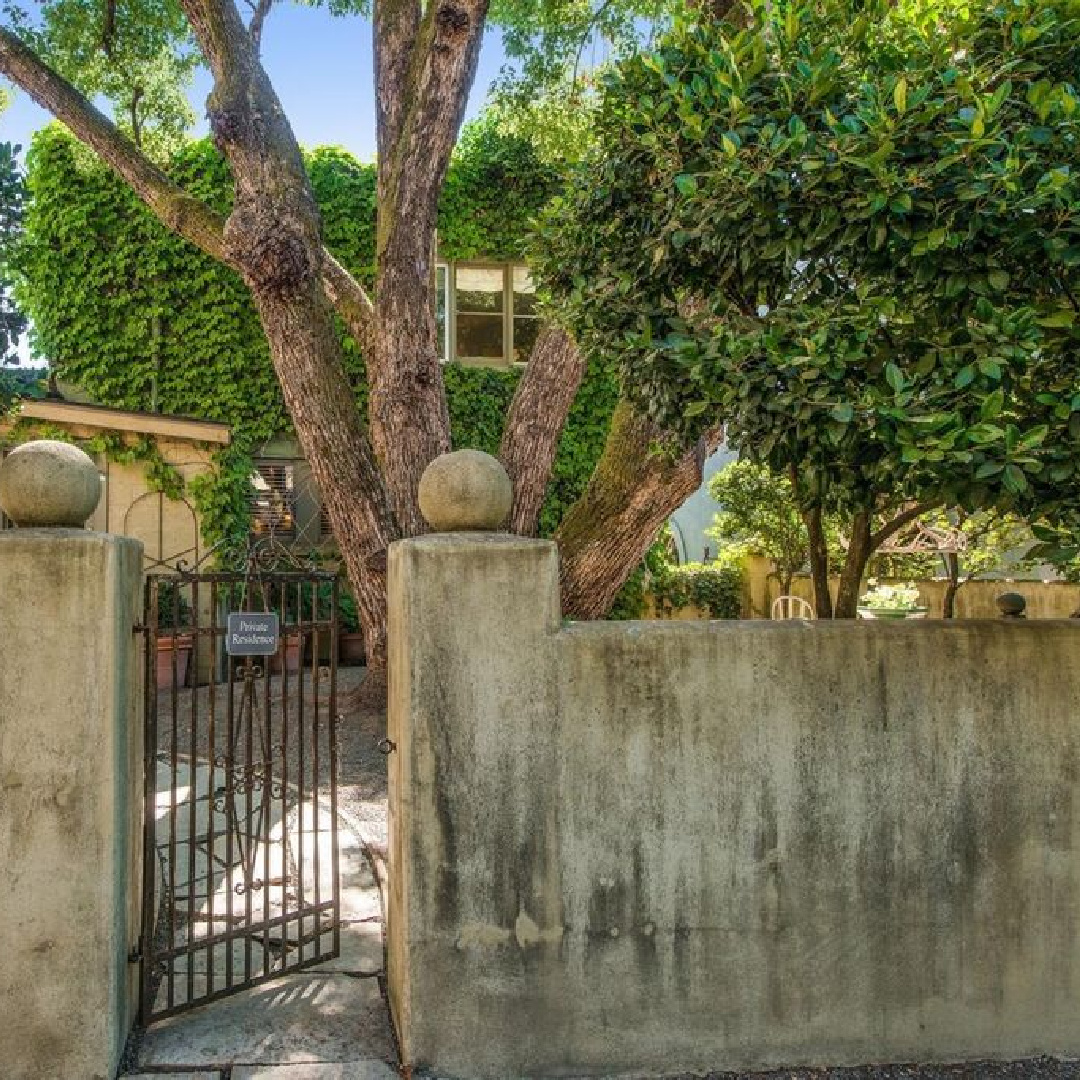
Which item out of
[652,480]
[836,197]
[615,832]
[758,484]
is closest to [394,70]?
[652,480]

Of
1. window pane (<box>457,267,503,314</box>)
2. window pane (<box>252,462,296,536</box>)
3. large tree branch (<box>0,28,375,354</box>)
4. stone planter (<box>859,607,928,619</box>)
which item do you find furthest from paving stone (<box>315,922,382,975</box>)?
window pane (<box>457,267,503,314</box>)

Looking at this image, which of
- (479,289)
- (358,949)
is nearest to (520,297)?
(479,289)

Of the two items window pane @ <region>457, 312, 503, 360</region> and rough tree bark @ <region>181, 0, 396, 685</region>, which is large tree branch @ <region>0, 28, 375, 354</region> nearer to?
rough tree bark @ <region>181, 0, 396, 685</region>

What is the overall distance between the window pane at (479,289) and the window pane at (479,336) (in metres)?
0.15

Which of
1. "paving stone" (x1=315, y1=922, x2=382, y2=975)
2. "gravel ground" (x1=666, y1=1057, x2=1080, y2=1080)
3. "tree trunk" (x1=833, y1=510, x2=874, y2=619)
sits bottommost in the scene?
"gravel ground" (x1=666, y1=1057, x2=1080, y2=1080)

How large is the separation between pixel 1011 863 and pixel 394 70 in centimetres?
693

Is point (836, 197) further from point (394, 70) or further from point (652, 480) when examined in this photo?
point (394, 70)

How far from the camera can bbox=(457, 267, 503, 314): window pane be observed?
44.9 ft

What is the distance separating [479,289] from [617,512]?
8.13 metres

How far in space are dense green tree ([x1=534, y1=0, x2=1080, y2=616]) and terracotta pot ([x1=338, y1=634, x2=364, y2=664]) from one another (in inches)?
385

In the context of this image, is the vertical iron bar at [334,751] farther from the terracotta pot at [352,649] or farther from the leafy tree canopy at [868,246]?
the terracotta pot at [352,649]

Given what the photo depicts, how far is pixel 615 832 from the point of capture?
3100 millimetres

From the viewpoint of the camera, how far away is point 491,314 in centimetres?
1376

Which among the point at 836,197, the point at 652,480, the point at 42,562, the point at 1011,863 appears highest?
the point at 836,197
